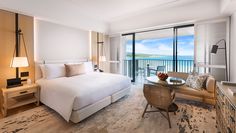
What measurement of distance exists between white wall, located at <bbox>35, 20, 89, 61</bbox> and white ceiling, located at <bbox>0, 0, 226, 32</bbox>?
23 centimetres

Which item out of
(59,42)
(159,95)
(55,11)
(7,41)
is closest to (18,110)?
(7,41)

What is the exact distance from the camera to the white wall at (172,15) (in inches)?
135

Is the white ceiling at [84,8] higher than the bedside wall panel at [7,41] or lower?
higher

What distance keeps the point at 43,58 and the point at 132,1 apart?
319cm

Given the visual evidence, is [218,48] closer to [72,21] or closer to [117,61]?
[117,61]

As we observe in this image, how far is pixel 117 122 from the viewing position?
2.27 meters

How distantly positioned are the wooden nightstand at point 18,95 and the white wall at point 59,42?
3.27 feet

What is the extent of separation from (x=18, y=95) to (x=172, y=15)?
482cm

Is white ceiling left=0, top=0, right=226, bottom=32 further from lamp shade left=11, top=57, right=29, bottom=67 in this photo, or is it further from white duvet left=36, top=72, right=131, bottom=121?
white duvet left=36, top=72, right=131, bottom=121

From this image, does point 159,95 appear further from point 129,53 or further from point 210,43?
point 129,53

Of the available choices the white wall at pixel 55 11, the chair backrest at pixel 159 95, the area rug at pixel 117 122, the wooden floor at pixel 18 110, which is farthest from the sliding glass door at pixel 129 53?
the wooden floor at pixel 18 110

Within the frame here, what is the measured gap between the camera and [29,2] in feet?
9.87

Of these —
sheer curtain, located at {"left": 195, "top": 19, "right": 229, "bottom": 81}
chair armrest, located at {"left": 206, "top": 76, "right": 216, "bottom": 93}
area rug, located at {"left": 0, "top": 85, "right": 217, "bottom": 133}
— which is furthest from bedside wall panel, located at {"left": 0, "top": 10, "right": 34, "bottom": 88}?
sheer curtain, located at {"left": 195, "top": 19, "right": 229, "bottom": 81}

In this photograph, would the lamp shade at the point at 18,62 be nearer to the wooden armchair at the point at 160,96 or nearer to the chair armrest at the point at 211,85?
the wooden armchair at the point at 160,96
